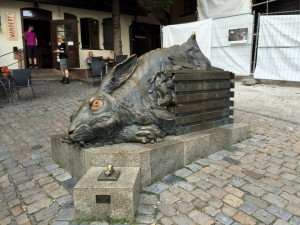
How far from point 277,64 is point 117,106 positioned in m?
8.34

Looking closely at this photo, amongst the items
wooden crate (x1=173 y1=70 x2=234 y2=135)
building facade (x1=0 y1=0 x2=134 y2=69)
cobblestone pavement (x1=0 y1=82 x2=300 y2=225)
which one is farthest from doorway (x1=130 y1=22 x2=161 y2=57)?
wooden crate (x1=173 y1=70 x2=234 y2=135)

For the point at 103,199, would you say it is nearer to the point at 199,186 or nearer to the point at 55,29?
the point at 199,186

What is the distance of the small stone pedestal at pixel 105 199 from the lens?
8.51ft

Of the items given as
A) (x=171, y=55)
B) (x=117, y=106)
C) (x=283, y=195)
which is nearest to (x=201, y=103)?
(x=171, y=55)

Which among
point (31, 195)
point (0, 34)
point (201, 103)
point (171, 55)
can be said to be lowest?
point (31, 195)

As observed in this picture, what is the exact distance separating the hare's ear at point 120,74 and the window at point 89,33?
1409 cm

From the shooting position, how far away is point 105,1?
1631 centimetres

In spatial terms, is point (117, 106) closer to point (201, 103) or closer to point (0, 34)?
point (201, 103)

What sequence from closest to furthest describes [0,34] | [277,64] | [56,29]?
[277,64], [0,34], [56,29]

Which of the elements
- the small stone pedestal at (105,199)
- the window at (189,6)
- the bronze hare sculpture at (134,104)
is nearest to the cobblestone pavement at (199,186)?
the small stone pedestal at (105,199)

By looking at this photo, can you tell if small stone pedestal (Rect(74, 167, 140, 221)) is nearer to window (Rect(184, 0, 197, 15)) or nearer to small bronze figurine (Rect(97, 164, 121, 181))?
small bronze figurine (Rect(97, 164, 121, 181))

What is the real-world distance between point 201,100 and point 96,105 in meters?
1.45

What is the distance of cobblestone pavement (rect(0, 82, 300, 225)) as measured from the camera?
2743 millimetres

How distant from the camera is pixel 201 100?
3986 millimetres
